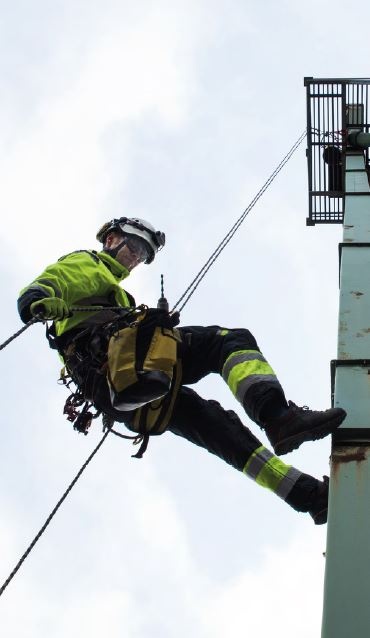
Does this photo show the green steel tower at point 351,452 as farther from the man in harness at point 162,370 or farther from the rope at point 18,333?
the rope at point 18,333

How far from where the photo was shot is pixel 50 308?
13.3 feet

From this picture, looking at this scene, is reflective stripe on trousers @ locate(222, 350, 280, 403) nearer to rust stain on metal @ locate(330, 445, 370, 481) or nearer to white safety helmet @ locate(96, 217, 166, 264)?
rust stain on metal @ locate(330, 445, 370, 481)

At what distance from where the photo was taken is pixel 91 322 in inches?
180

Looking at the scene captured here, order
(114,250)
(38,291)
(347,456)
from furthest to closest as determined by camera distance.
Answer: (114,250) → (38,291) → (347,456)

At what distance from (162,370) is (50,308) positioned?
2.02 ft

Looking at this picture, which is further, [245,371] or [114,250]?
[114,250]

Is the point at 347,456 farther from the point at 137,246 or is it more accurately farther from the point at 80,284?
the point at 137,246

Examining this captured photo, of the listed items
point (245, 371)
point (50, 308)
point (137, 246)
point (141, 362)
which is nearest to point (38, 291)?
point (50, 308)

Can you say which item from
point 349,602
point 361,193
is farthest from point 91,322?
point 361,193

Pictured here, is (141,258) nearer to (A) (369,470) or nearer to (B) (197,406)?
(B) (197,406)

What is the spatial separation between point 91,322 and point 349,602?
2442 mm

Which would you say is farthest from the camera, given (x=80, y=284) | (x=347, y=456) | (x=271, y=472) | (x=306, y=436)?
(x=80, y=284)

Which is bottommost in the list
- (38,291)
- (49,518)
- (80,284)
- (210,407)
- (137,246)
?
(49,518)

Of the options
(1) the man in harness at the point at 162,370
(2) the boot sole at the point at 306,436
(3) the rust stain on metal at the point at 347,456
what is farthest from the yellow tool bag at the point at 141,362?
(3) the rust stain on metal at the point at 347,456
